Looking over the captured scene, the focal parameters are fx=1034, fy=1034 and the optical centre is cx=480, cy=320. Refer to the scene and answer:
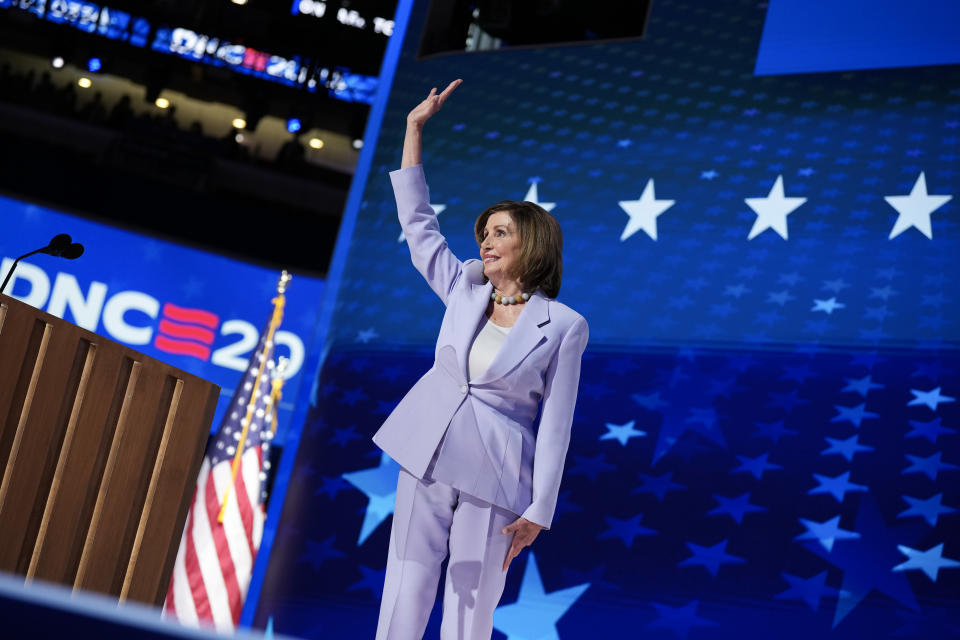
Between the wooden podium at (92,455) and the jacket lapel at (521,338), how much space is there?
757 millimetres

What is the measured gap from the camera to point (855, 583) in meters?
3.25

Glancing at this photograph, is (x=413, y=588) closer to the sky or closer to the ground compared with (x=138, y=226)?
closer to the ground

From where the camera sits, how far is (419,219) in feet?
7.12

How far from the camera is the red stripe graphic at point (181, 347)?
7980 mm

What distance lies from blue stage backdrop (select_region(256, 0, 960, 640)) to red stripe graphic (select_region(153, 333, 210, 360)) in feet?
12.6

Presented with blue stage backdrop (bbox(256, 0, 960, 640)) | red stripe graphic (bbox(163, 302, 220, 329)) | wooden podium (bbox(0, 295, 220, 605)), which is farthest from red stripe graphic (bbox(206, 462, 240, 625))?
red stripe graphic (bbox(163, 302, 220, 329))

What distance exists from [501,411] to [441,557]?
0.99ft

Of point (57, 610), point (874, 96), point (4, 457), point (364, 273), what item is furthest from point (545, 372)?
point (364, 273)

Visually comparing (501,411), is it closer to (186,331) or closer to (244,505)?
(244,505)

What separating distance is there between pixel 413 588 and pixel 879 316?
2.20m

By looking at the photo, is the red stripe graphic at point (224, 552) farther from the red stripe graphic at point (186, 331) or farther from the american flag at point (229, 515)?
the red stripe graphic at point (186, 331)

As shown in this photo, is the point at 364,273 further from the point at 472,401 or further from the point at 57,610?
the point at 57,610

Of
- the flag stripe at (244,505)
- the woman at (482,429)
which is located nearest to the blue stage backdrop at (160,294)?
the flag stripe at (244,505)

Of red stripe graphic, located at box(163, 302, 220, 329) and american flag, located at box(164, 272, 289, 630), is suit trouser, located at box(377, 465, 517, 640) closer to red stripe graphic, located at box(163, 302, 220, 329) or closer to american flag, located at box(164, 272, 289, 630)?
american flag, located at box(164, 272, 289, 630)
